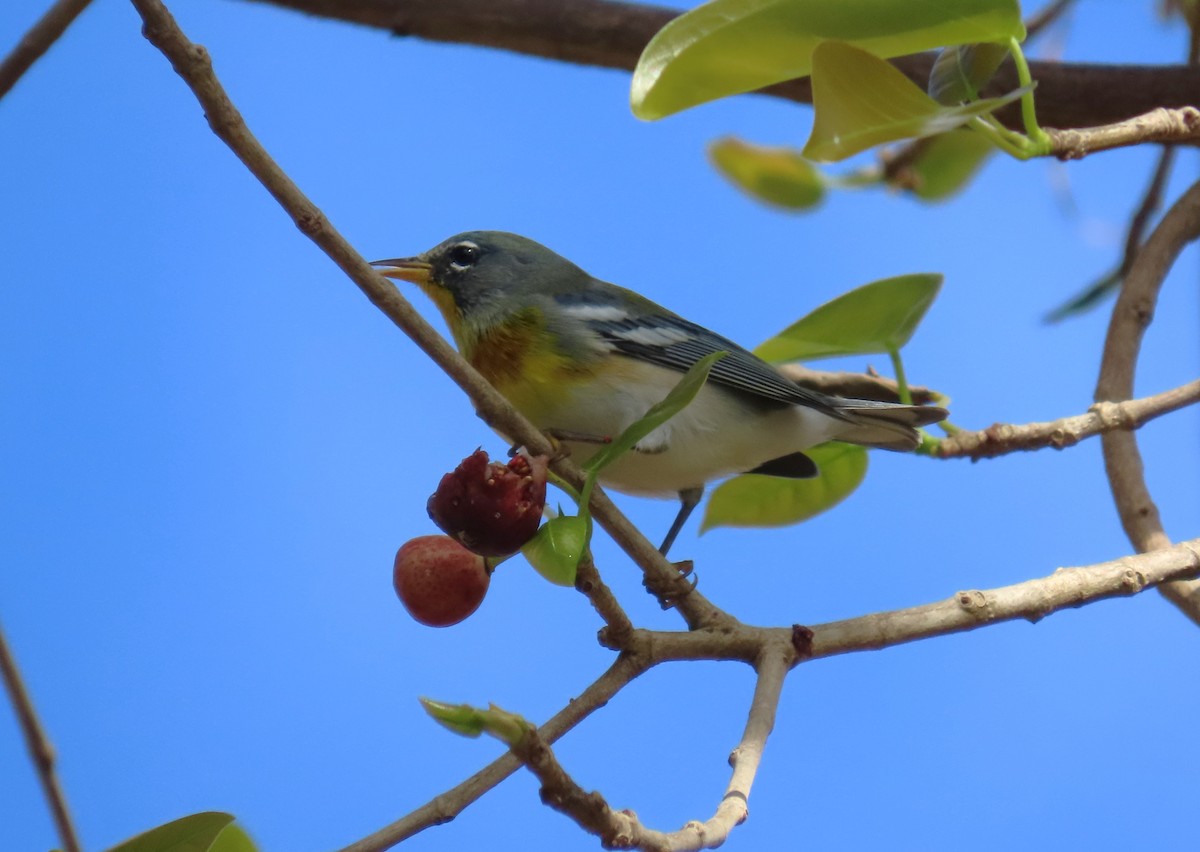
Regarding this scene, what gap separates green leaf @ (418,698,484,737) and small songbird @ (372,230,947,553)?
1253mm

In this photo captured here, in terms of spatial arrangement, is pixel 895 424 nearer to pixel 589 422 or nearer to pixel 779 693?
pixel 589 422

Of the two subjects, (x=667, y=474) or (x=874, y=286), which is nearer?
(x=874, y=286)

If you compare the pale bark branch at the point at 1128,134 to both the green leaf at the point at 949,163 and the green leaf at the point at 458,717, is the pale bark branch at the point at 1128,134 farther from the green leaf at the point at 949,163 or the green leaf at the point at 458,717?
the green leaf at the point at 458,717

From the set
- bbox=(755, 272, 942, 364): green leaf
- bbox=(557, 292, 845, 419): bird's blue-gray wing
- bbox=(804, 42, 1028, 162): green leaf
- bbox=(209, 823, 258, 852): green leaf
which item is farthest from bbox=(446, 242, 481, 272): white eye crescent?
bbox=(209, 823, 258, 852): green leaf

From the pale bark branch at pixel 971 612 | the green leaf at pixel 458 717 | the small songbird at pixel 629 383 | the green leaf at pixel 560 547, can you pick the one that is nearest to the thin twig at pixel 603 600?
the green leaf at pixel 560 547

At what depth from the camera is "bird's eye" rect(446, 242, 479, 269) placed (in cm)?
291

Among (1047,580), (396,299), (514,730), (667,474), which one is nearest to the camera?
(514,730)

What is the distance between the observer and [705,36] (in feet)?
5.25

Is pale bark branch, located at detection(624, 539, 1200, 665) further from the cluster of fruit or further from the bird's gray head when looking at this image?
the bird's gray head

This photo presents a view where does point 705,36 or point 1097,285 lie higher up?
point 1097,285

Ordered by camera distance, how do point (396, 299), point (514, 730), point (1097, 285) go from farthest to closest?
point (1097, 285) < point (396, 299) < point (514, 730)

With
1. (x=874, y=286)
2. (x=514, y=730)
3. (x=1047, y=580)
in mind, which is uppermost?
(x=874, y=286)

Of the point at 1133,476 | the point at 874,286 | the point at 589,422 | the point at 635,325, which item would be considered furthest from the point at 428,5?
the point at 1133,476

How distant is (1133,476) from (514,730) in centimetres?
162
